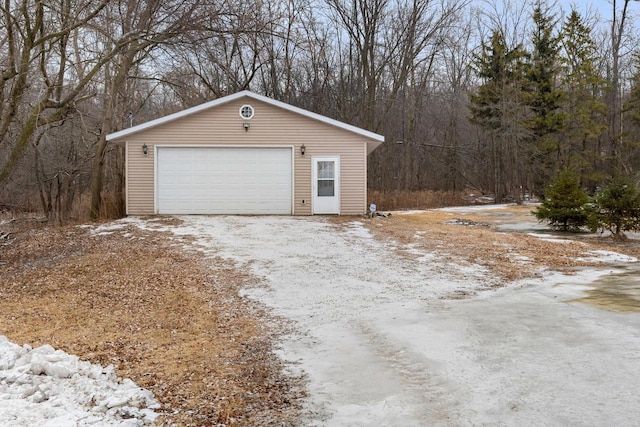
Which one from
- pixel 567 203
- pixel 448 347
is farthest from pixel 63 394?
pixel 567 203

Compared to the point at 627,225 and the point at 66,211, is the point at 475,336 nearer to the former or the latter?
the point at 627,225

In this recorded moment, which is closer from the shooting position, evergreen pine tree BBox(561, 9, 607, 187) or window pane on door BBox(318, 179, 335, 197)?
window pane on door BBox(318, 179, 335, 197)

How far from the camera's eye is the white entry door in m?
16.3

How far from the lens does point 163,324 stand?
5.71m

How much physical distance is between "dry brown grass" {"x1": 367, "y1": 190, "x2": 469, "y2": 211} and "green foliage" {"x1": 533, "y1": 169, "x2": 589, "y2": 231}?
9.17 meters

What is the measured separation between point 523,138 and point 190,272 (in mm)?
25349

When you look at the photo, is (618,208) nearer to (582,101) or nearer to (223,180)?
(223,180)

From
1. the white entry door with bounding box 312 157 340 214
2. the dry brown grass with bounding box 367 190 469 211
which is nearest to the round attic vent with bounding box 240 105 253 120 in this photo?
the white entry door with bounding box 312 157 340 214

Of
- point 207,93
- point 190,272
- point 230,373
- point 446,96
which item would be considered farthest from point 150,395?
point 446,96

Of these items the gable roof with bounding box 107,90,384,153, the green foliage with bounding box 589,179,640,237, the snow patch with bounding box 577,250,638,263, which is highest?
the gable roof with bounding box 107,90,384,153

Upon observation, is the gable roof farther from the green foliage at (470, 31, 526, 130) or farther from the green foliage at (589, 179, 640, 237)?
the green foliage at (470, 31, 526, 130)

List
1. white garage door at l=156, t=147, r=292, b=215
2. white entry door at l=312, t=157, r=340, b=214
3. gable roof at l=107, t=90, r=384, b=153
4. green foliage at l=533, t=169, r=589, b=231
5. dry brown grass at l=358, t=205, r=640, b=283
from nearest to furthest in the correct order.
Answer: dry brown grass at l=358, t=205, r=640, b=283 → green foliage at l=533, t=169, r=589, b=231 → gable roof at l=107, t=90, r=384, b=153 → white garage door at l=156, t=147, r=292, b=215 → white entry door at l=312, t=157, r=340, b=214

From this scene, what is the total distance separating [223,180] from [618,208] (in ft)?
35.1

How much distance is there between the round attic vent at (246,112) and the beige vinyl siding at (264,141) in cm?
12
